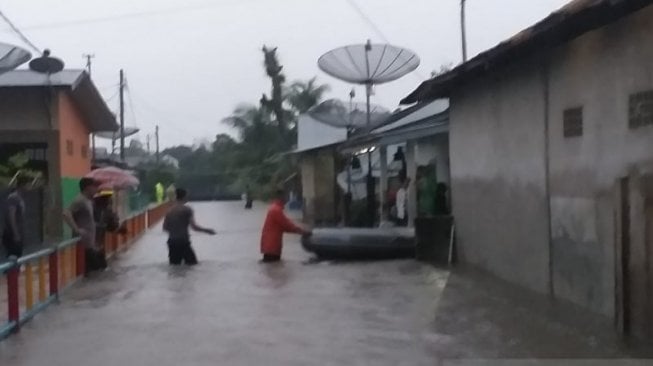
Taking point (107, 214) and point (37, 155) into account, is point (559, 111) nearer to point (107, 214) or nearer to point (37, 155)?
point (107, 214)

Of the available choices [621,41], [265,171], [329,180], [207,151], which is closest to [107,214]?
[621,41]

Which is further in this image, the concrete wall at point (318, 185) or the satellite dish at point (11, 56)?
the concrete wall at point (318, 185)

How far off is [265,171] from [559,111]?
2349 inches

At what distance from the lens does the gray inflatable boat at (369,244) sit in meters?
21.8

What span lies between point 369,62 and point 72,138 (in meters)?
9.79

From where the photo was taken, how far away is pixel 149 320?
44.6 ft

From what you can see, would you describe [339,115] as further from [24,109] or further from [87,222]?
[87,222]

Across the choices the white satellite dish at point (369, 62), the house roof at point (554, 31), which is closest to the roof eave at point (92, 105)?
the white satellite dish at point (369, 62)

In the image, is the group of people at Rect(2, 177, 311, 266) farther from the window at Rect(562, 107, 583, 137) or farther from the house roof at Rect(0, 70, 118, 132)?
the house roof at Rect(0, 70, 118, 132)

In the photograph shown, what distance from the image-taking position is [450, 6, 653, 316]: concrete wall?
12.0 metres

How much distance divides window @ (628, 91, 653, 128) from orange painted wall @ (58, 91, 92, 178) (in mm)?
21262

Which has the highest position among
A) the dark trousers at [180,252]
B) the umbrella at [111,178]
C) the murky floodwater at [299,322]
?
the umbrella at [111,178]

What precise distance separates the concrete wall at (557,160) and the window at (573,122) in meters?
0.09

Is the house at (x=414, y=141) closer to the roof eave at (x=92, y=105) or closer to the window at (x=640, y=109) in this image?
the roof eave at (x=92, y=105)
